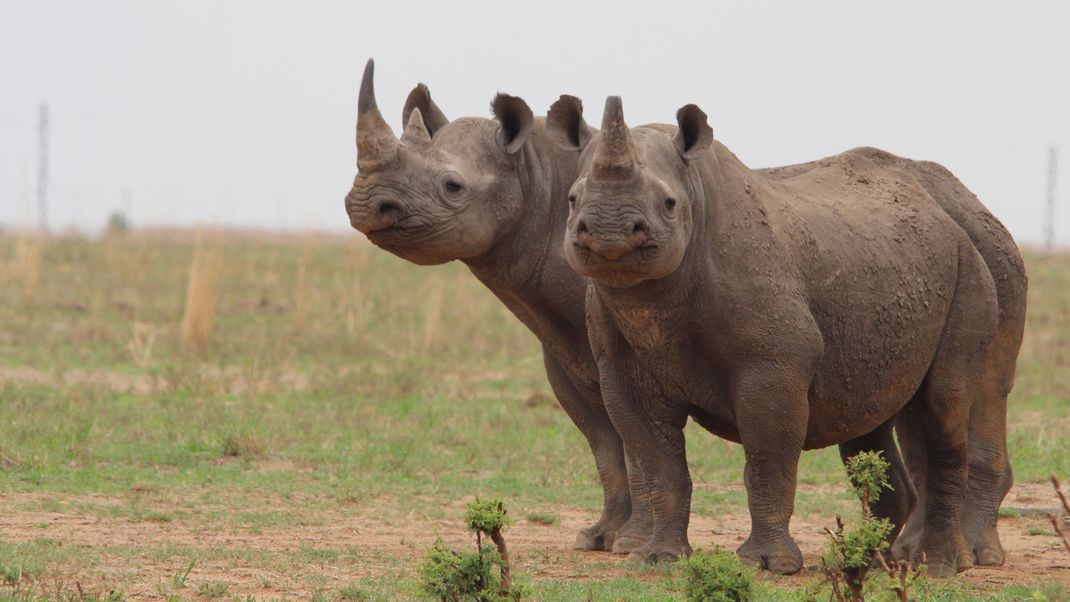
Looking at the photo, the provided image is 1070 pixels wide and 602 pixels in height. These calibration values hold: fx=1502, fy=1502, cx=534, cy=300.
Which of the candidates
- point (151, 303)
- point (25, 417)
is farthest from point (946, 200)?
point (151, 303)

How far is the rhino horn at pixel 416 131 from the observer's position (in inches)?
278

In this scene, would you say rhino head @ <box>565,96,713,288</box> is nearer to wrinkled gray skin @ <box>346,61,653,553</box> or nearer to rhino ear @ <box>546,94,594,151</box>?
rhino ear @ <box>546,94,594,151</box>

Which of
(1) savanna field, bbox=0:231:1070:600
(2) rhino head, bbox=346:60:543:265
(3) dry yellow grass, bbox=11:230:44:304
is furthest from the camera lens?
(3) dry yellow grass, bbox=11:230:44:304

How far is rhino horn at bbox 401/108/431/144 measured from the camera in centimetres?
707

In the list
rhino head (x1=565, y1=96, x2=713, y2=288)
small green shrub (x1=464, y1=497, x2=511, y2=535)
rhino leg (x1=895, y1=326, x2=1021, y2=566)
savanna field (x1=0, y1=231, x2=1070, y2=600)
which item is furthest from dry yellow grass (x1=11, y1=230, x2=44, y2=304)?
small green shrub (x1=464, y1=497, x2=511, y2=535)

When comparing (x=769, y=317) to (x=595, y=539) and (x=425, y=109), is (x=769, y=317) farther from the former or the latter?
(x=425, y=109)

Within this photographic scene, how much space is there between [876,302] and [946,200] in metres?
1.19

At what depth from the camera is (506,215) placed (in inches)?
282

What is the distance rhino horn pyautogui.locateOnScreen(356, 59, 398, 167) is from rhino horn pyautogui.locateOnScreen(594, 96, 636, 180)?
137cm

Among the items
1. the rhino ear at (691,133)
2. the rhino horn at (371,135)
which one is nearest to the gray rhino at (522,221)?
the rhino horn at (371,135)

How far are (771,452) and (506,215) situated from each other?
1779 mm

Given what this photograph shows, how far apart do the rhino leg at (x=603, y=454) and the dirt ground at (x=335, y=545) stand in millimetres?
201

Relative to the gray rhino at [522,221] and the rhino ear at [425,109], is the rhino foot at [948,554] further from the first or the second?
the rhino ear at [425,109]

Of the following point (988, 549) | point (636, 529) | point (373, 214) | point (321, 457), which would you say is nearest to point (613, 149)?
point (373, 214)
